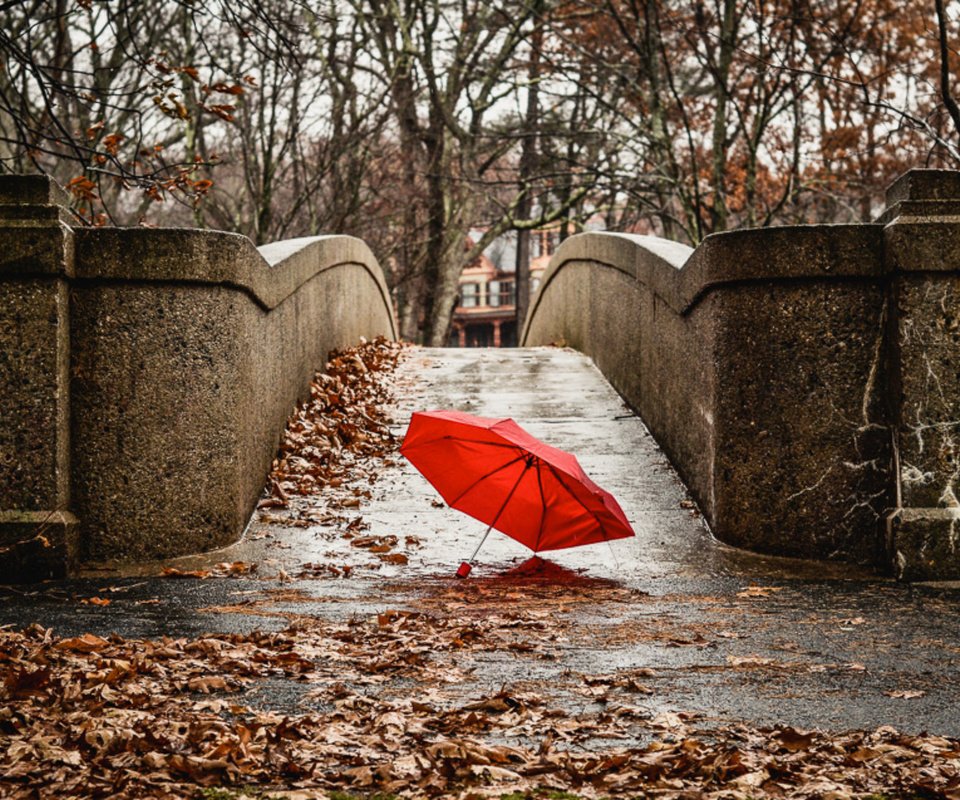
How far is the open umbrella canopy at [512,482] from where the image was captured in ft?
18.4

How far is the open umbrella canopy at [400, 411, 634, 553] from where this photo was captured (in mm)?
5605

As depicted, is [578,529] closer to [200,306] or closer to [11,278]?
[200,306]

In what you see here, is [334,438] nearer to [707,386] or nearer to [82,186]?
[82,186]

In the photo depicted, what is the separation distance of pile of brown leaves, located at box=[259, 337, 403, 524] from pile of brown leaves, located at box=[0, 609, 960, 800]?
3.03 metres

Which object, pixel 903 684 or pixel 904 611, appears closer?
pixel 903 684

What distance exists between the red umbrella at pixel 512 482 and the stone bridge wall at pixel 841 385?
1114 mm

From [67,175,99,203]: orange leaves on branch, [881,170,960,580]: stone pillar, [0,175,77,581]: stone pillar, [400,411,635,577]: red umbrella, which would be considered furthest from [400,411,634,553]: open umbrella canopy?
[67,175,99,203]: orange leaves on branch

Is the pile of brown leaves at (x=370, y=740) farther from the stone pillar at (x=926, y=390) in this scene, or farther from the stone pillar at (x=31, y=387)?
the stone pillar at (x=926, y=390)

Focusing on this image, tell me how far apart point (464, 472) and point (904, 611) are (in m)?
2.22

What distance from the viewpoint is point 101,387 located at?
19.6 ft

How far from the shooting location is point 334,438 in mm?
8375

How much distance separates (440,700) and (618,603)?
5.94 ft

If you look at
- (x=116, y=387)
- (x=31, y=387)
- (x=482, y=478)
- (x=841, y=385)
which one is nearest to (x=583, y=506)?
(x=482, y=478)

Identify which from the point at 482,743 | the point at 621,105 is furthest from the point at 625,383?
the point at 621,105
